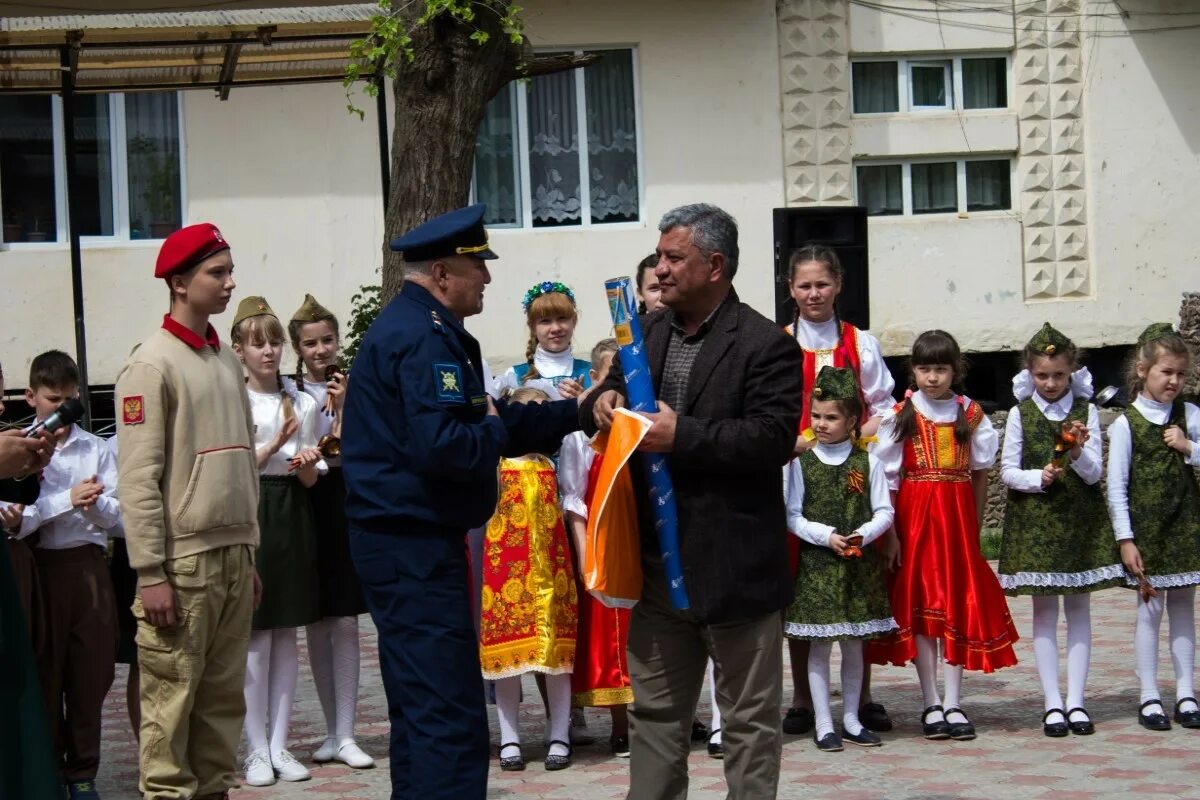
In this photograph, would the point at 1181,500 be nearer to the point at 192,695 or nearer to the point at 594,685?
the point at 594,685

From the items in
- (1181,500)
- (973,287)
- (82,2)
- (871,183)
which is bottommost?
(1181,500)

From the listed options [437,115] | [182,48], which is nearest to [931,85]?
[437,115]

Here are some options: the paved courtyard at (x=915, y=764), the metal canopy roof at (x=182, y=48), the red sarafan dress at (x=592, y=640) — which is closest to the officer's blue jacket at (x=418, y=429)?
the paved courtyard at (x=915, y=764)

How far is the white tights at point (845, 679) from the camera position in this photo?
726cm

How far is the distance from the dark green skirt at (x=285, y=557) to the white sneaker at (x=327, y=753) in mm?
579

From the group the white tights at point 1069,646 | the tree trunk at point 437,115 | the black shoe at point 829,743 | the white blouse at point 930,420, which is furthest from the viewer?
the tree trunk at point 437,115

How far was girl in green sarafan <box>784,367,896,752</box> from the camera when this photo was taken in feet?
23.8

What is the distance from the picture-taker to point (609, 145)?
16.0 metres

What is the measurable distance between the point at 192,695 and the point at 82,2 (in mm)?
11655

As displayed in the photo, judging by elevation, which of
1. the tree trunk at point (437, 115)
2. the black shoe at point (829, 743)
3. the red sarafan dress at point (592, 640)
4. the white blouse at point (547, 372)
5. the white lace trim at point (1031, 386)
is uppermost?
the tree trunk at point (437, 115)

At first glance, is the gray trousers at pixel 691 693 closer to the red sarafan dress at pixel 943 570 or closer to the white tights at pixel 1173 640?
the red sarafan dress at pixel 943 570

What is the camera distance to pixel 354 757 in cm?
714

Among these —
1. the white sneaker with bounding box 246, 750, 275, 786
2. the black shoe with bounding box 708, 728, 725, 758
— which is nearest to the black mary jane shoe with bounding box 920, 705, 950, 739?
the black shoe with bounding box 708, 728, 725, 758

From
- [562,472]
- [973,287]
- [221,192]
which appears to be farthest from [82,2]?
[562,472]
